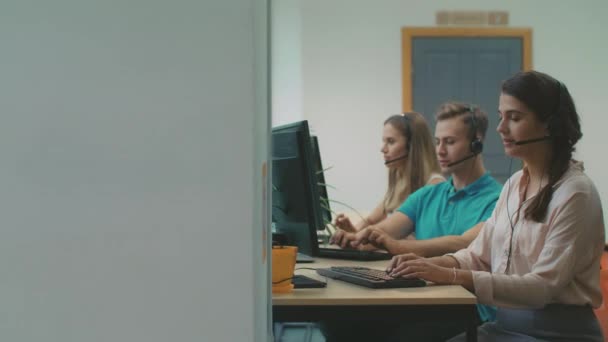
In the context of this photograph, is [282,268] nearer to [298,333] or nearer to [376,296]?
[376,296]

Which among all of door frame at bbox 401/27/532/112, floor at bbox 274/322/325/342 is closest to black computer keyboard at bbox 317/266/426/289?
floor at bbox 274/322/325/342

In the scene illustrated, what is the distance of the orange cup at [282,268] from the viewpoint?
4.76 feet

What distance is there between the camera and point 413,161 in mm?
3039

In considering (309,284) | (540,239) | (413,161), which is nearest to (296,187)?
(309,284)

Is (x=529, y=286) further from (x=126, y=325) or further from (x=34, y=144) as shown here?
(x=34, y=144)

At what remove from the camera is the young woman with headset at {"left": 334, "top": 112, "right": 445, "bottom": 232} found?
3.03 metres

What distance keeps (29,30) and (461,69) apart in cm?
502

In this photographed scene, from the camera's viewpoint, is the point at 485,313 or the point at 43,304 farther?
the point at 485,313

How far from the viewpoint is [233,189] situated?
2.23ft

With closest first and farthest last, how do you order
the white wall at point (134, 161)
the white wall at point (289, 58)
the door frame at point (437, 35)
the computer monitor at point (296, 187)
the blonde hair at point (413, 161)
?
the white wall at point (134, 161) < the computer monitor at point (296, 187) < the blonde hair at point (413, 161) < the white wall at point (289, 58) < the door frame at point (437, 35)

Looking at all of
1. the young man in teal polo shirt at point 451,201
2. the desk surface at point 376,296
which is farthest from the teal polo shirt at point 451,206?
the desk surface at point 376,296

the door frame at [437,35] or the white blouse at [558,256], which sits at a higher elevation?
the door frame at [437,35]

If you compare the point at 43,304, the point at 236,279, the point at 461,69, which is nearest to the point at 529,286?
the point at 236,279

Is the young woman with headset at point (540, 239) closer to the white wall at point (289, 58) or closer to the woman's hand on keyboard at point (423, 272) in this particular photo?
the woman's hand on keyboard at point (423, 272)
